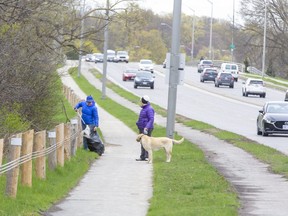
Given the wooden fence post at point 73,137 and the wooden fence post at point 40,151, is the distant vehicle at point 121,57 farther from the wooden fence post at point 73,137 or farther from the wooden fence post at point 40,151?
the wooden fence post at point 40,151

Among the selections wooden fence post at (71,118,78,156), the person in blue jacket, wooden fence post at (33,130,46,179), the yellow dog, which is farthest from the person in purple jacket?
wooden fence post at (33,130,46,179)

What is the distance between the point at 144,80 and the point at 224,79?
945 centimetres

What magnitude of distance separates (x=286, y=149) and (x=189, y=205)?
14.6 metres

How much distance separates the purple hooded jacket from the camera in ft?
74.2

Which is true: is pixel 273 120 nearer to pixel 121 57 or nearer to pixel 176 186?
pixel 176 186

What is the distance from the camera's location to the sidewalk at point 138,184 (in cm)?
1348

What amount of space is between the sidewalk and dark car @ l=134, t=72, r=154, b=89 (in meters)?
49.6

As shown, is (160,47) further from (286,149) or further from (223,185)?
(223,185)

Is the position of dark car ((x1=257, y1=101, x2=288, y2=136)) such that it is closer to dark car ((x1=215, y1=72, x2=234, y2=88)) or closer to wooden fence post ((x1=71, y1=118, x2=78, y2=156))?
wooden fence post ((x1=71, y1=118, x2=78, y2=156))

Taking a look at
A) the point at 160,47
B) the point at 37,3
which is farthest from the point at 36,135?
the point at 160,47

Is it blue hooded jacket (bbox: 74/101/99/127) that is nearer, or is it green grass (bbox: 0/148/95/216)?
green grass (bbox: 0/148/95/216)

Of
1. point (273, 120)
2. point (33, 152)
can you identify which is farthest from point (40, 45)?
point (273, 120)

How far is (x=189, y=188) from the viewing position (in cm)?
1575

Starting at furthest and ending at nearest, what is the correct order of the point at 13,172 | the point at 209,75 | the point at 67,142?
the point at 209,75, the point at 67,142, the point at 13,172
